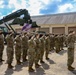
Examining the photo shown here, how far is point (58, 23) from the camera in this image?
42344 mm

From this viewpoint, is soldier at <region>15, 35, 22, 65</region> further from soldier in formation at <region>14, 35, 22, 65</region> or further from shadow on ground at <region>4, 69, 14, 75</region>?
shadow on ground at <region>4, 69, 14, 75</region>

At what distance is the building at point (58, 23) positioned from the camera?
4091 cm

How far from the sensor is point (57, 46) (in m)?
18.2

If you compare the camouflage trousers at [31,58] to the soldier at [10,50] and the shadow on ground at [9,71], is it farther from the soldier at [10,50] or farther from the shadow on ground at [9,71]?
the soldier at [10,50]

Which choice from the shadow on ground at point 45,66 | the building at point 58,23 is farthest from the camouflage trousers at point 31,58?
the building at point 58,23

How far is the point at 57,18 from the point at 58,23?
12.0ft

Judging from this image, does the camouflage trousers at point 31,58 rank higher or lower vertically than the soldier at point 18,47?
lower

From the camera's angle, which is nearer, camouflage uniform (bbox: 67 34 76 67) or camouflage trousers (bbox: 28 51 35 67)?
camouflage trousers (bbox: 28 51 35 67)

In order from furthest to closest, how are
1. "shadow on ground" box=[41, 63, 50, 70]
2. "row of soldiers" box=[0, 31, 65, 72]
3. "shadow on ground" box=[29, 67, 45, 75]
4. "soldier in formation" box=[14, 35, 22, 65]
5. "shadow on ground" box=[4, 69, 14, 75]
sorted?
"soldier in formation" box=[14, 35, 22, 65] → "shadow on ground" box=[41, 63, 50, 70] → "row of soldiers" box=[0, 31, 65, 72] → "shadow on ground" box=[4, 69, 14, 75] → "shadow on ground" box=[29, 67, 45, 75]

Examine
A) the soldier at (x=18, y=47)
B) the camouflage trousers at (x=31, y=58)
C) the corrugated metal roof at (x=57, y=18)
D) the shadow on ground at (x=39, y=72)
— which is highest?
the corrugated metal roof at (x=57, y=18)

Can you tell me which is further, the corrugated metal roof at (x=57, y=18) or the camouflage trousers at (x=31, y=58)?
the corrugated metal roof at (x=57, y=18)

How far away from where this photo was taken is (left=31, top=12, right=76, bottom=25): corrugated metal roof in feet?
140

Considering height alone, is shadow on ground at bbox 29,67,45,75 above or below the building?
below

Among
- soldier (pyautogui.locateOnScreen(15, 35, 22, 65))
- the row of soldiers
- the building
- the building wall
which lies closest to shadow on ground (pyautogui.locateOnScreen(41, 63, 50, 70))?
the row of soldiers
